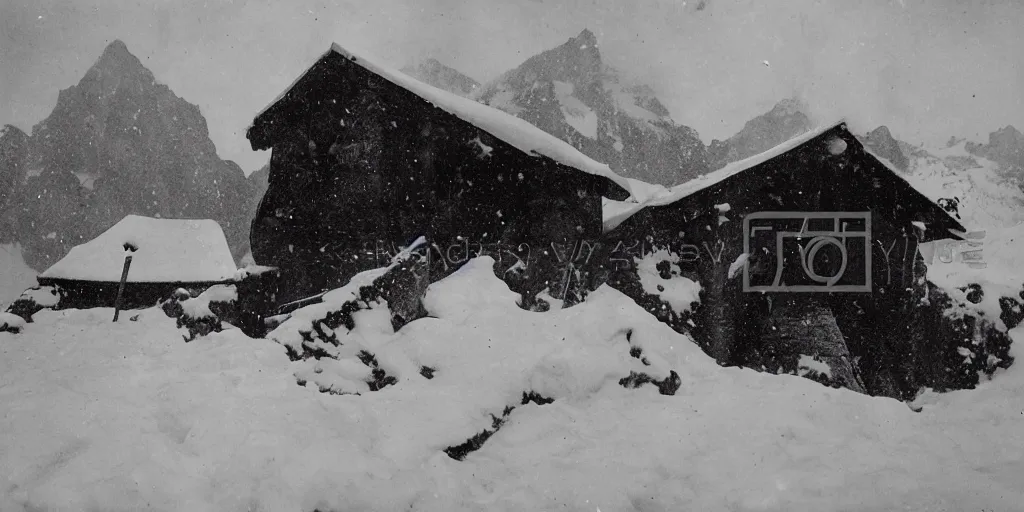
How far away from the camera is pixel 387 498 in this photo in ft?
9.95

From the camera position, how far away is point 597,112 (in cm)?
8719

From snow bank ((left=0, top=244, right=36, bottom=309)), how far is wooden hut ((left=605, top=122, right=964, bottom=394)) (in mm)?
66228

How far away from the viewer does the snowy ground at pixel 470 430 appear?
296 centimetres

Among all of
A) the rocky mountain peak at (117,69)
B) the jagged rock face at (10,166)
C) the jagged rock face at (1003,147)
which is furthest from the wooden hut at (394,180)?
the jagged rock face at (1003,147)

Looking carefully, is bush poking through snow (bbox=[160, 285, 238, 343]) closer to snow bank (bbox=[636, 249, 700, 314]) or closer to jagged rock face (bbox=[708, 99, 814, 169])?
snow bank (bbox=[636, 249, 700, 314])

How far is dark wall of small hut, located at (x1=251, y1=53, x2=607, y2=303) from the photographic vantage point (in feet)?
33.9

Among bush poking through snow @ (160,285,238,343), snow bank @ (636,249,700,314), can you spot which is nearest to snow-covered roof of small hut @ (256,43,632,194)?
snow bank @ (636,249,700,314)

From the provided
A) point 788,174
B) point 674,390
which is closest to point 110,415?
point 674,390

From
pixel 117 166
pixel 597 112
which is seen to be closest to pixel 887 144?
pixel 597 112

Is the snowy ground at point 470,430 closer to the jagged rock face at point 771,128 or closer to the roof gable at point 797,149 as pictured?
the roof gable at point 797,149

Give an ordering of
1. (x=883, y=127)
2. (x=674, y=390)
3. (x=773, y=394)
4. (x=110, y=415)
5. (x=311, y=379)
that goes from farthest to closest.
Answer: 1. (x=883, y=127)
2. (x=674, y=390)
3. (x=773, y=394)
4. (x=311, y=379)
5. (x=110, y=415)

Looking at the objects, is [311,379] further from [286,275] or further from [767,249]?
[767,249]

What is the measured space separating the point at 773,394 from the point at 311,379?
12.9 feet

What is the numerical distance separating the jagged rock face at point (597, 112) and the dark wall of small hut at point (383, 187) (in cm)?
4432
